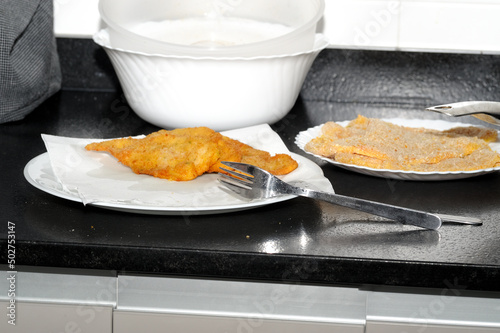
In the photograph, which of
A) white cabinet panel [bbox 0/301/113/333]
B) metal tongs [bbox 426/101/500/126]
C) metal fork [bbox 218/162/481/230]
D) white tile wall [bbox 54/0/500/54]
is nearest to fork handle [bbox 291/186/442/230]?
metal fork [bbox 218/162/481/230]

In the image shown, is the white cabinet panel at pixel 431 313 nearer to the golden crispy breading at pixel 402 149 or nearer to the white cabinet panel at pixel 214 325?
the white cabinet panel at pixel 214 325

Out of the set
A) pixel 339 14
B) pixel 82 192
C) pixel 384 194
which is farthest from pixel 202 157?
pixel 339 14

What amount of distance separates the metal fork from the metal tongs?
0.65ft

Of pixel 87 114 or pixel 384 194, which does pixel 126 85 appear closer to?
pixel 87 114

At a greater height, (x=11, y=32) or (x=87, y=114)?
(x=11, y=32)

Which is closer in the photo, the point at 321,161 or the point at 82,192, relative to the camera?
the point at 82,192

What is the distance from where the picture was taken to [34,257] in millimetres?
767

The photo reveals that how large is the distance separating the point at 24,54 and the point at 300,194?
738mm

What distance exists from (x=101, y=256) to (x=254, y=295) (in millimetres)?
195

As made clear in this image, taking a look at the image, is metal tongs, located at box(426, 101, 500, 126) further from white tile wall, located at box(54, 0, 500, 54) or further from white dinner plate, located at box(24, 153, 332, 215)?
white tile wall, located at box(54, 0, 500, 54)

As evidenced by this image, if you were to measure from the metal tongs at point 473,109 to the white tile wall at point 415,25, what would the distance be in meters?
0.50

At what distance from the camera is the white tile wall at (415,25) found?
4.73 ft

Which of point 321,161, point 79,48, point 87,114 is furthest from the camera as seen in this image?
point 79,48

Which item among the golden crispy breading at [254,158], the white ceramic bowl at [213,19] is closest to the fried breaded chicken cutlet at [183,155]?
the golden crispy breading at [254,158]
